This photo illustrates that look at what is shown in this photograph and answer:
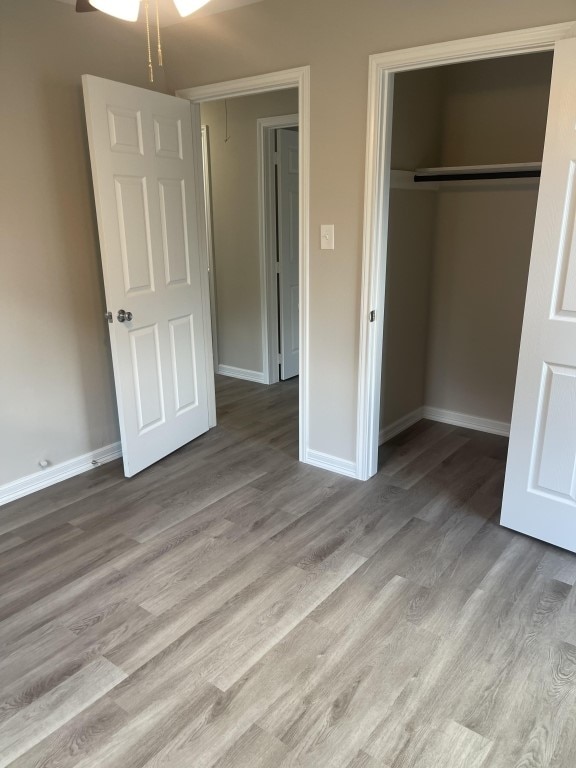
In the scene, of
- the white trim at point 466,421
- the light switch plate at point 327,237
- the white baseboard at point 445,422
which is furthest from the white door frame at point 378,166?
the white trim at point 466,421

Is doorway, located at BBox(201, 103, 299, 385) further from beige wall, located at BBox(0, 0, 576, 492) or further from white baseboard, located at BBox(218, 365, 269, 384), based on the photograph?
beige wall, located at BBox(0, 0, 576, 492)

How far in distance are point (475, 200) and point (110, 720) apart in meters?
3.47

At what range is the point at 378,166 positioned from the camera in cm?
270

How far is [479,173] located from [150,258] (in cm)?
211

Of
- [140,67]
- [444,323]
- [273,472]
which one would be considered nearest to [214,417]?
[273,472]

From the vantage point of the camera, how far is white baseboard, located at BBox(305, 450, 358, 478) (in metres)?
3.22

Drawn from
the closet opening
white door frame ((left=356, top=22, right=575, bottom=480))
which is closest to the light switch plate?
white door frame ((left=356, top=22, right=575, bottom=480))

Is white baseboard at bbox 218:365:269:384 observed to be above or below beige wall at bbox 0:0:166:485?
below

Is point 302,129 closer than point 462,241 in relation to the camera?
Yes

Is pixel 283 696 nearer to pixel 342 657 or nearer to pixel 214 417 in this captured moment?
pixel 342 657

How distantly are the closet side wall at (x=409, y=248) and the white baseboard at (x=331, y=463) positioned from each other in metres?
0.55

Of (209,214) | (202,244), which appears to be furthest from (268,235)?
(202,244)

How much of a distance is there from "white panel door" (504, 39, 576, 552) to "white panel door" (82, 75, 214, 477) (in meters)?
2.00

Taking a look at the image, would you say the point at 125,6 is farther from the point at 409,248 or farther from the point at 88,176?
the point at 409,248
